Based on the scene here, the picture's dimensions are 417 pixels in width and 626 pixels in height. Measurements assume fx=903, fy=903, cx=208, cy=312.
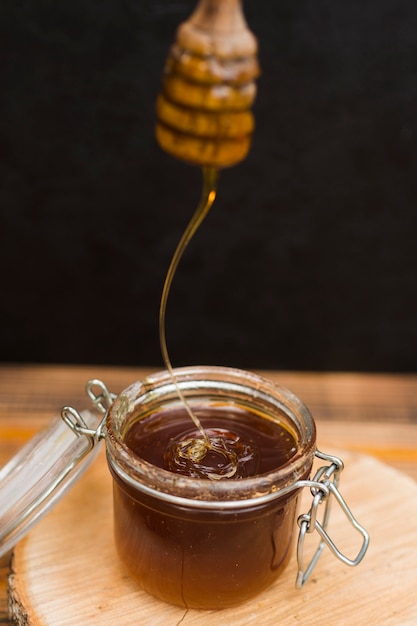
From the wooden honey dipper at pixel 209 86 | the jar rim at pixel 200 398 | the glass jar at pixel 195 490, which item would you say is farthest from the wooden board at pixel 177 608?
the wooden honey dipper at pixel 209 86

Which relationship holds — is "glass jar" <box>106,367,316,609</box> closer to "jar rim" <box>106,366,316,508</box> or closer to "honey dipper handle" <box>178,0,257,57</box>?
"jar rim" <box>106,366,316,508</box>

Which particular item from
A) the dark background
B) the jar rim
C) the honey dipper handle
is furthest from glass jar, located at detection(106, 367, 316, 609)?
the dark background

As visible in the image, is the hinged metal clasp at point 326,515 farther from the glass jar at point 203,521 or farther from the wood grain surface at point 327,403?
the wood grain surface at point 327,403

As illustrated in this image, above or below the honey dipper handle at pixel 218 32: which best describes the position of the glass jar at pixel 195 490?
below

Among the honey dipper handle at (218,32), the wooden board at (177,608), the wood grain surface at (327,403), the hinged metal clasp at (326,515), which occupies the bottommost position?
the wood grain surface at (327,403)

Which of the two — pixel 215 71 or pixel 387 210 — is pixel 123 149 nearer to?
pixel 387 210

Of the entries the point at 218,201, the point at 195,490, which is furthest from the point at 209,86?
the point at 218,201

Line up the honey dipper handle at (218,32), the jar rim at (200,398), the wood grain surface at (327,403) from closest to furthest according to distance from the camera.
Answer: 1. the honey dipper handle at (218,32)
2. the jar rim at (200,398)
3. the wood grain surface at (327,403)
